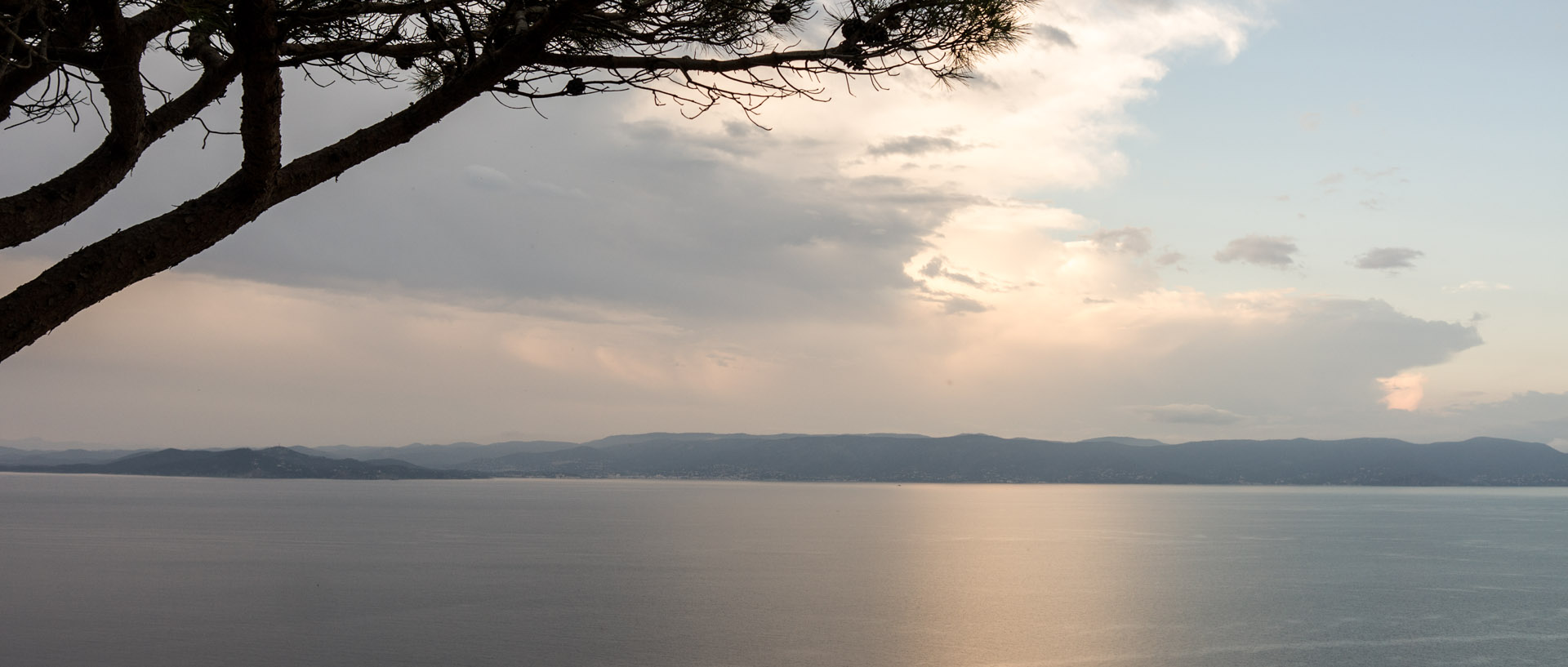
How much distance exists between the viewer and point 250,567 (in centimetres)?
4906

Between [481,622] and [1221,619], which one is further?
[1221,619]

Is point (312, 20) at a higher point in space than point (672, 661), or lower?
higher

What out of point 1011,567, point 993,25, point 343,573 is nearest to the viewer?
point 993,25

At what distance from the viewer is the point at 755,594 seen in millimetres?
41719

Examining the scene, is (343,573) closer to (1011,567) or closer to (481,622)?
(481,622)

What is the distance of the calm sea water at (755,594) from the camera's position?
29656 mm

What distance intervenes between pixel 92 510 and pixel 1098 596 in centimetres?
9925

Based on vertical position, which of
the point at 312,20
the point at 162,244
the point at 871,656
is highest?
the point at 312,20

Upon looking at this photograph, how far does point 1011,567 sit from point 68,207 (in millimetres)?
55369

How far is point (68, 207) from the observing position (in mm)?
5336

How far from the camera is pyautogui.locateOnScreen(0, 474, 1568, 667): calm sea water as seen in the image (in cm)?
2966

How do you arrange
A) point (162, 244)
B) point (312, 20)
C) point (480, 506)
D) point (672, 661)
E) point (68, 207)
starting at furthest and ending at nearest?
point (480, 506)
point (672, 661)
point (312, 20)
point (68, 207)
point (162, 244)

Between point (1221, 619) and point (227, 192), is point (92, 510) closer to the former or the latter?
point (1221, 619)

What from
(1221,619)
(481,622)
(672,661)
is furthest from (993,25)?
(1221,619)
